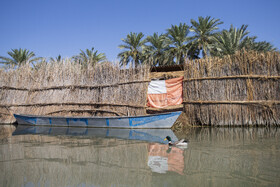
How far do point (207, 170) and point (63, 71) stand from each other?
9806 mm

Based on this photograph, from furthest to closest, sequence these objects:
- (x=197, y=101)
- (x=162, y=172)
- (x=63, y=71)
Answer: (x=63, y=71), (x=197, y=101), (x=162, y=172)

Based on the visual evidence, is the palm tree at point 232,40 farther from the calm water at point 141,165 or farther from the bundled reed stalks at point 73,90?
the calm water at point 141,165

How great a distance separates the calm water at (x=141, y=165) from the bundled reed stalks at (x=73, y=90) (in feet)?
15.8

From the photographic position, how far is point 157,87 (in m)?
10.6

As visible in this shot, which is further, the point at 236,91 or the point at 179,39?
the point at 179,39

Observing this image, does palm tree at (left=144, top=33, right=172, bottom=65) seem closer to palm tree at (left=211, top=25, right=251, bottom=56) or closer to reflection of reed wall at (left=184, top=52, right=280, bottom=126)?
palm tree at (left=211, top=25, right=251, bottom=56)

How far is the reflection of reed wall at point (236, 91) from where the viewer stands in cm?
889

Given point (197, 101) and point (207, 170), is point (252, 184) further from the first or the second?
point (197, 101)

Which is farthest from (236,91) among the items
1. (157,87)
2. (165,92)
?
(157,87)

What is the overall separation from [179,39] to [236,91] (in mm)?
12770

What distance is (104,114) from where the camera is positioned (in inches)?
398

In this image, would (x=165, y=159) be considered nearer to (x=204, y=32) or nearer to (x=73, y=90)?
(x=73, y=90)

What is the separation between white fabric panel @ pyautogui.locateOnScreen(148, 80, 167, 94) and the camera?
10.6m

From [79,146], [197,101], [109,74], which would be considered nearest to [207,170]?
[79,146]
